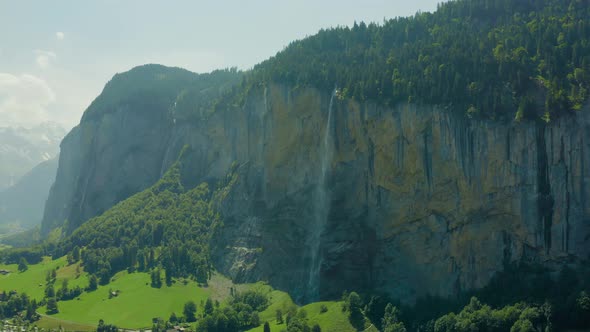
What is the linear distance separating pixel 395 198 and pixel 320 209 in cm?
2031

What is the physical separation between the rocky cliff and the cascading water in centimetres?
41

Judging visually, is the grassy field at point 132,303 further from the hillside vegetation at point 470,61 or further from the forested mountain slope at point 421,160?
the hillside vegetation at point 470,61

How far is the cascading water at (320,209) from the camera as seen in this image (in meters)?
131

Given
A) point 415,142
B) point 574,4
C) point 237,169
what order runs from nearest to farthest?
1. point 415,142
2. point 574,4
3. point 237,169

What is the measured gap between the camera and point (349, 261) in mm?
127500

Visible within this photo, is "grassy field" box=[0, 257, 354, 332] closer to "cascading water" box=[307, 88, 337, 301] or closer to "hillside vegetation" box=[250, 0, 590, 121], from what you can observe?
"cascading water" box=[307, 88, 337, 301]

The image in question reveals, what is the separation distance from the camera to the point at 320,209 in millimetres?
138625

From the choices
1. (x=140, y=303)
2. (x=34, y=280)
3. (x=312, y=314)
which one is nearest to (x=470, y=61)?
(x=312, y=314)

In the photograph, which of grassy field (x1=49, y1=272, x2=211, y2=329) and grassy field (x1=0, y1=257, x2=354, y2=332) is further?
grassy field (x1=49, y1=272, x2=211, y2=329)

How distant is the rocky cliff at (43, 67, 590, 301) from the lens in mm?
104750

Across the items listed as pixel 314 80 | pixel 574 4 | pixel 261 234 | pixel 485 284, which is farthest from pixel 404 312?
pixel 574 4

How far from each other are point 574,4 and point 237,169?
9347cm

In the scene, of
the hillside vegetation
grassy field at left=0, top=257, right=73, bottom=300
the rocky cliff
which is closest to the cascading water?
the rocky cliff

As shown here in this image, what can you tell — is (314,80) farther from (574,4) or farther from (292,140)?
(574,4)
